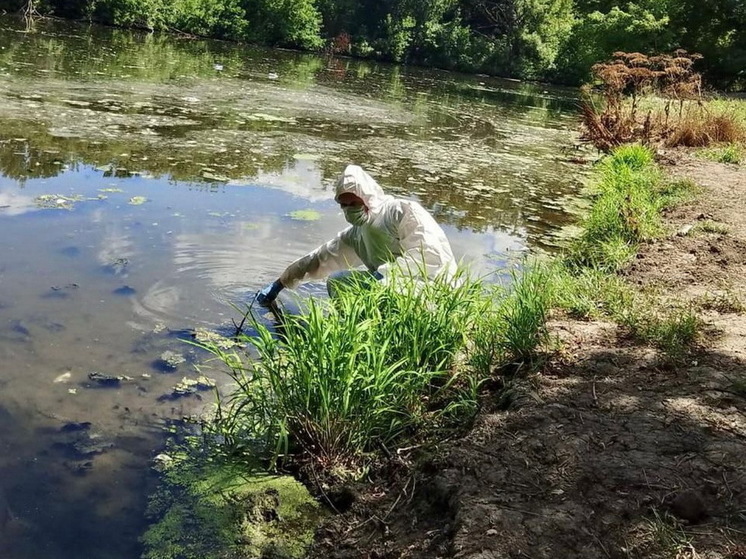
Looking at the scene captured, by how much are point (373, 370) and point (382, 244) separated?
1432 millimetres

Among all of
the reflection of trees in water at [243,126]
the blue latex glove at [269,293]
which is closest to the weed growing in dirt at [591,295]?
the blue latex glove at [269,293]

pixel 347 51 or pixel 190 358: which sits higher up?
pixel 347 51

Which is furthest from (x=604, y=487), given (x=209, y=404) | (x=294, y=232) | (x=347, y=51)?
(x=347, y=51)

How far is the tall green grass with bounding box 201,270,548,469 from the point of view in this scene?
3018mm

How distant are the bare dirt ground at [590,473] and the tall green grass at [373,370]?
0.26 m

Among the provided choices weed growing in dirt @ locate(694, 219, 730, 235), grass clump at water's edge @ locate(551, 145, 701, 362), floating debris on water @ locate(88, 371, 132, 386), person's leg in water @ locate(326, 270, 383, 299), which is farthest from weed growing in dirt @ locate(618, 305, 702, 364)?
floating debris on water @ locate(88, 371, 132, 386)

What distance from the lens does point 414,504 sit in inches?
104

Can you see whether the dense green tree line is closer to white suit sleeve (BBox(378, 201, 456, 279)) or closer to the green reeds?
white suit sleeve (BBox(378, 201, 456, 279))

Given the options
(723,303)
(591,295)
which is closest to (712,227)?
(723,303)

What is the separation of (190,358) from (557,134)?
12.9 m

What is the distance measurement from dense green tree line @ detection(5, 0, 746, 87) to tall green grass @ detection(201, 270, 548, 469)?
24237 millimetres

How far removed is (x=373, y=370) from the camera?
309 centimetres

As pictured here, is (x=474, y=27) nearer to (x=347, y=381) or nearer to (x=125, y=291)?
(x=125, y=291)

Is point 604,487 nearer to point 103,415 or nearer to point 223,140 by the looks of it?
point 103,415
